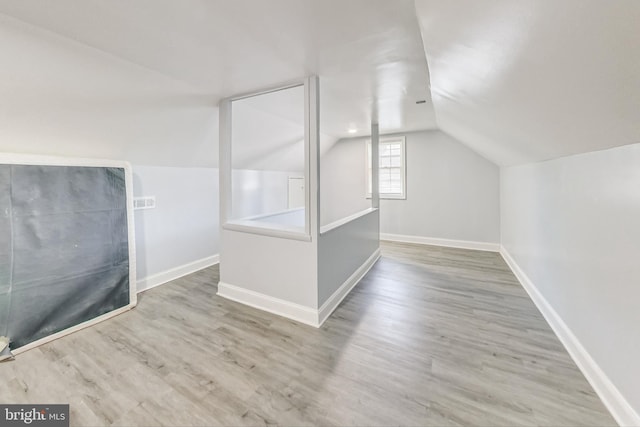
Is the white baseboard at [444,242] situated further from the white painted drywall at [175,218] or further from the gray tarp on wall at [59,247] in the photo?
the gray tarp on wall at [59,247]

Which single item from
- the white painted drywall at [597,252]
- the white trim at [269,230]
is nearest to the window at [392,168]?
the white painted drywall at [597,252]

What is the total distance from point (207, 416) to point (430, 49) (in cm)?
260

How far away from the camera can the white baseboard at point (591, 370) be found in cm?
124

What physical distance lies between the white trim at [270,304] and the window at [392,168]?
3608mm

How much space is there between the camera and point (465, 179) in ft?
14.7

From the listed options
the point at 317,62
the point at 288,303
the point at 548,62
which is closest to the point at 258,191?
the point at 288,303

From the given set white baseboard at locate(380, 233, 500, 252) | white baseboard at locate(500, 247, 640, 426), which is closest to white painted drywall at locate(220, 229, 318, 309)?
white baseboard at locate(500, 247, 640, 426)

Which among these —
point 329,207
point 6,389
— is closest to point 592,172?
point 6,389

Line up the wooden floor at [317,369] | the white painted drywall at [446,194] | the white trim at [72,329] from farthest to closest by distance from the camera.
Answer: the white painted drywall at [446,194]
the white trim at [72,329]
the wooden floor at [317,369]

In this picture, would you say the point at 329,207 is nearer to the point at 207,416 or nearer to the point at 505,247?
the point at 505,247

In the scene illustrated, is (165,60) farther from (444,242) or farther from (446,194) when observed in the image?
(444,242)

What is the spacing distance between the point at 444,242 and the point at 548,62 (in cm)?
423

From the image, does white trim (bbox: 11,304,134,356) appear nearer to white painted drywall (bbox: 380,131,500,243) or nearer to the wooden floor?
the wooden floor

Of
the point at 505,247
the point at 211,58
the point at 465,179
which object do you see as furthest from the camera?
the point at 465,179
